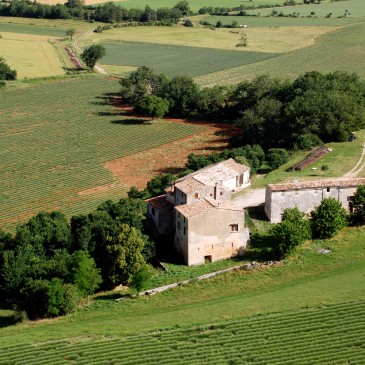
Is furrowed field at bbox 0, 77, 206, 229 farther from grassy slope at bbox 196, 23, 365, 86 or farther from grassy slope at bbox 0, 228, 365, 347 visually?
grassy slope at bbox 196, 23, 365, 86

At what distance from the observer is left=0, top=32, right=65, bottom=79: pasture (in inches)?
5650

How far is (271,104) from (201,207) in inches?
1566

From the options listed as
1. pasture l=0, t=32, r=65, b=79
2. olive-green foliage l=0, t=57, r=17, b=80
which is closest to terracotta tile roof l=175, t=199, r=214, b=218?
olive-green foliage l=0, t=57, r=17, b=80

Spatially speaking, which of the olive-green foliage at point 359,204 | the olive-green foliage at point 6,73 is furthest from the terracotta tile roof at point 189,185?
the olive-green foliage at point 6,73

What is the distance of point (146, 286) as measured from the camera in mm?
51500

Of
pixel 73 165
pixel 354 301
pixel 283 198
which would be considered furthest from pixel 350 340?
pixel 73 165

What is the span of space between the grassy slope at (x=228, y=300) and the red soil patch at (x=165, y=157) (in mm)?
28681

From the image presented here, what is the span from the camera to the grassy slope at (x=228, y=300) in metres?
45.4

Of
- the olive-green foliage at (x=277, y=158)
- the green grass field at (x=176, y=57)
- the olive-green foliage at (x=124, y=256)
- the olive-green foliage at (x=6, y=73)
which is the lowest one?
the olive-green foliage at (x=124, y=256)

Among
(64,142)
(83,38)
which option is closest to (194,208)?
(64,142)

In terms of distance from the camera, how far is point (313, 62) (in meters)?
149

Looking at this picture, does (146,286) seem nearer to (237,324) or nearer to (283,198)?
(237,324)

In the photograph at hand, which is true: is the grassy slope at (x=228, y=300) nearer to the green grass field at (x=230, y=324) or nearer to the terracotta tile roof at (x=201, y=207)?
the green grass field at (x=230, y=324)

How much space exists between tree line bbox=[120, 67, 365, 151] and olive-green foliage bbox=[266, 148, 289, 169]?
5.20 metres
